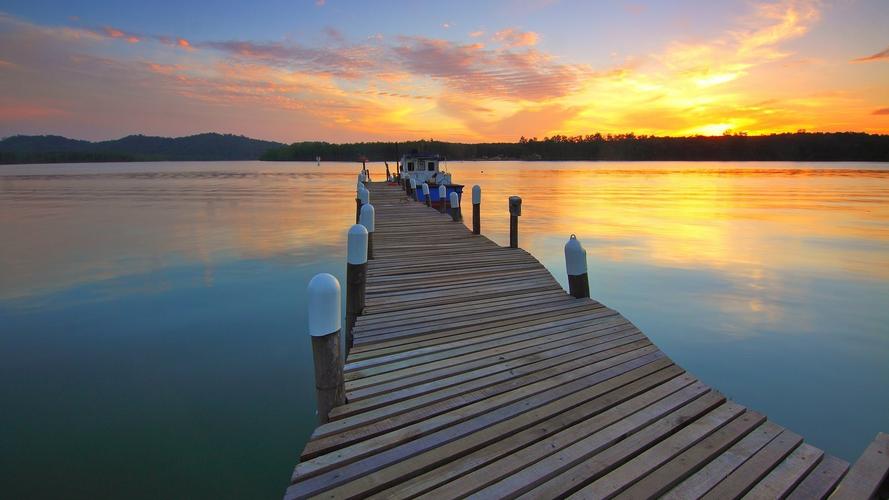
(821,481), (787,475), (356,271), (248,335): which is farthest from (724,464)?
(248,335)

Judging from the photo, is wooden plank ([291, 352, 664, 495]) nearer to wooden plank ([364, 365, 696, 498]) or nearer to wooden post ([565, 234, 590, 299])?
wooden plank ([364, 365, 696, 498])

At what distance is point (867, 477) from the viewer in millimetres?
2785

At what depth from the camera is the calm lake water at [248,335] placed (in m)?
4.77

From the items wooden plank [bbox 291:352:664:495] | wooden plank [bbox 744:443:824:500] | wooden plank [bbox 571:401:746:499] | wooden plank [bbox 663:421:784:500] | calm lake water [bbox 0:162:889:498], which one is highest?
wooden plank [bbox 291:352:664:495]

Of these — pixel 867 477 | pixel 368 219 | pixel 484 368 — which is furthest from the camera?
pixel 368 219

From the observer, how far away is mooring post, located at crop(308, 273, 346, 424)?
3402 mm

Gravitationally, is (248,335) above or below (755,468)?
below

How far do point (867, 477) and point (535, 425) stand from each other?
1910 millimetres

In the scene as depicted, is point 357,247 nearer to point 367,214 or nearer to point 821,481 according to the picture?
point 367,214

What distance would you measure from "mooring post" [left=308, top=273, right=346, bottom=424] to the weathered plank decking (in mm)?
131

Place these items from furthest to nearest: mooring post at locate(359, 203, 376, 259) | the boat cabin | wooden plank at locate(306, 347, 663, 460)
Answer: the boat cabin < mooring post at locate(359, 203, 376, 259) < wooden plank at locate(306, 347, 663, 460)

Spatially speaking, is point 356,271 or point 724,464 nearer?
point 724,464

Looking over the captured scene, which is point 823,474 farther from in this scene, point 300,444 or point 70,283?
point 70,283

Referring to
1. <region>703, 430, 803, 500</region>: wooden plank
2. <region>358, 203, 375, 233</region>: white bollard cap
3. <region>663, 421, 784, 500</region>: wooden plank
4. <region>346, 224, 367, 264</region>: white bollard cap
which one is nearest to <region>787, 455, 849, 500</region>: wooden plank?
<region>703, 430, 803, 500</region>: wooden plank
